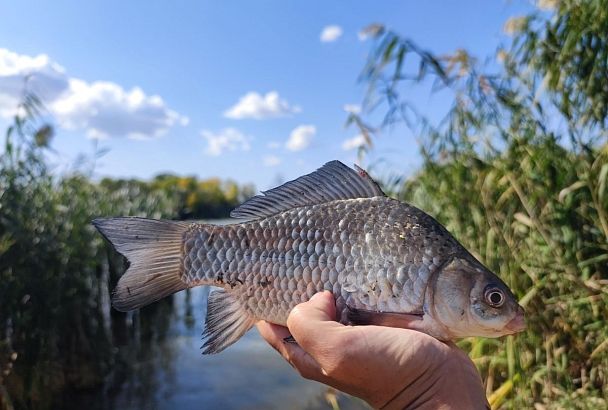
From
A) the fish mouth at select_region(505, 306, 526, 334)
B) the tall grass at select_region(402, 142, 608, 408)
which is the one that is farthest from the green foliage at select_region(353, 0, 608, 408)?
the fish mouth at select_region(505, 306, 526, 334)

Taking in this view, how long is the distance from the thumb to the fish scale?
0.17ft

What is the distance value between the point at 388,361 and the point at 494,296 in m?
0.36

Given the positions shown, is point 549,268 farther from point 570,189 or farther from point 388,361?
point 388,361

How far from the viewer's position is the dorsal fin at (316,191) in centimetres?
190

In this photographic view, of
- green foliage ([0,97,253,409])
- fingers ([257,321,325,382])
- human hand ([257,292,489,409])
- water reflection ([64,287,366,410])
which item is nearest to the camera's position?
human hand ([257,292,489,409])

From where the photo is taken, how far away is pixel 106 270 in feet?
26.9

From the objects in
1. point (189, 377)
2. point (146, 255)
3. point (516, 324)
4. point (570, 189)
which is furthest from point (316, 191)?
point (189, 377)

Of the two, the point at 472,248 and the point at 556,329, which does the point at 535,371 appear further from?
the point at 472,248

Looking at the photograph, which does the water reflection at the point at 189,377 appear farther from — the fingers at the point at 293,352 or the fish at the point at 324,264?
the fish at the point at 324,264

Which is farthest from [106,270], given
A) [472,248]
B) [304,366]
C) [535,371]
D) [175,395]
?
[304,366]

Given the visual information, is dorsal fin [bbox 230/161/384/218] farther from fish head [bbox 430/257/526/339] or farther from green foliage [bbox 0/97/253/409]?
green foliage [bbox 0/97/253/409]

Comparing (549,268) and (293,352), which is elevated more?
(549,268)

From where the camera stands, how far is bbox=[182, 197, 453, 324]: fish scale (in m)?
1.68

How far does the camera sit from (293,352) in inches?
74.0
